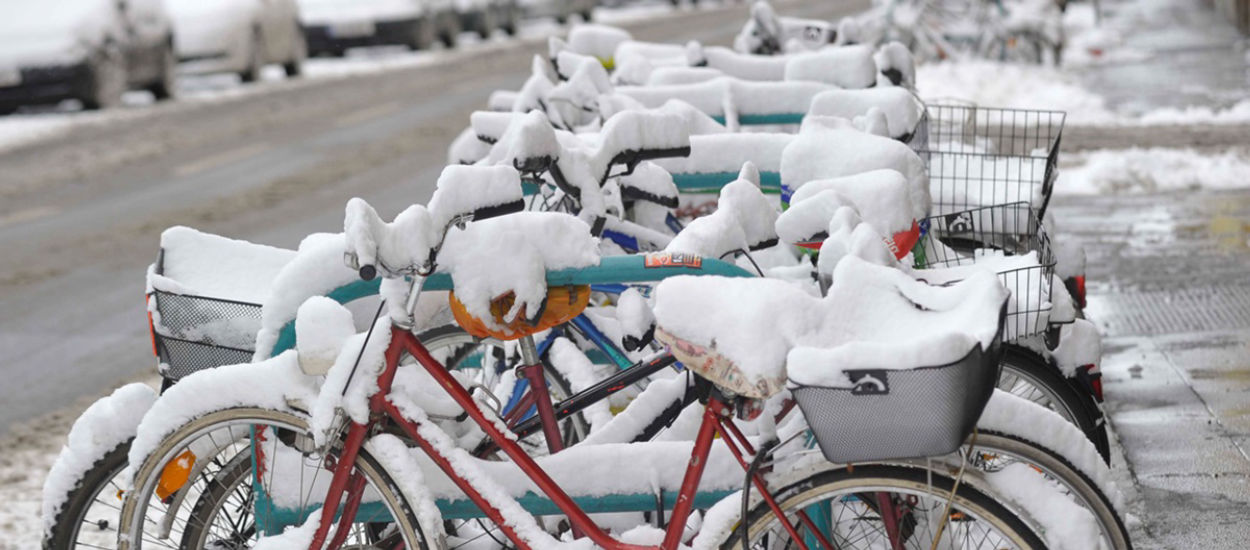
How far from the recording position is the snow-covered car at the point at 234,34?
719 inches

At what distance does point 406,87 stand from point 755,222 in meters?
15.4

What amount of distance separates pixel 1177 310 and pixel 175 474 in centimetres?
464

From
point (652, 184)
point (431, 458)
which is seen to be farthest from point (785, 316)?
point (652, 184)

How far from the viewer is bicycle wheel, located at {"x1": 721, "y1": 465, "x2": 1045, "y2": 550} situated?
2.52 m

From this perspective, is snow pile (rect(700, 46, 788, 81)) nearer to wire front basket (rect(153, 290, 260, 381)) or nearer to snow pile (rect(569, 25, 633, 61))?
snow pile (rect(569, 25, 633, 61))

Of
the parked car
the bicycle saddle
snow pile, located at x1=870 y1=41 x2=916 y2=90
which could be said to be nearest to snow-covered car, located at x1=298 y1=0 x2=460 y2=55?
the parked car

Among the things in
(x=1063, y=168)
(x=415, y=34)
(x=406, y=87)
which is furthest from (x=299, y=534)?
(x=415, y=34)

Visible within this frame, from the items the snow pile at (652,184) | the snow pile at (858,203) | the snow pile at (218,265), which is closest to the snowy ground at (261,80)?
the snow pile at (218,265)

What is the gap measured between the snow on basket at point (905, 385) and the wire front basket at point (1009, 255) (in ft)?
1.57

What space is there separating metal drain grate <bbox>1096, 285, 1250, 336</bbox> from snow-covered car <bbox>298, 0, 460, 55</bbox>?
1583 centimetres

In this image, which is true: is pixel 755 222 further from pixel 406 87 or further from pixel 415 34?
pixel 415 34

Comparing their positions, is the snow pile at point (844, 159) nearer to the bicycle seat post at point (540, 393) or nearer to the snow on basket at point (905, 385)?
the bicycle seat post at point (540, 393)

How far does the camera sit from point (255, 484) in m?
3.04

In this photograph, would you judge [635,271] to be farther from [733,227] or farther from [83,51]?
[83,51]
